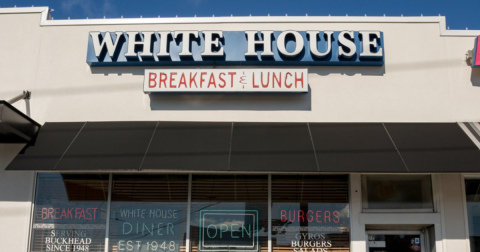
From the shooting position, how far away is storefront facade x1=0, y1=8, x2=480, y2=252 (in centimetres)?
881

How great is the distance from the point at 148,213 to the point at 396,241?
454 cm

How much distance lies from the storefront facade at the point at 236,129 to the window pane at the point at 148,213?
0.03m

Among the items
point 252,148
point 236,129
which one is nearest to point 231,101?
point 236,129

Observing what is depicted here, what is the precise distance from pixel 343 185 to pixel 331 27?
3.04 metres

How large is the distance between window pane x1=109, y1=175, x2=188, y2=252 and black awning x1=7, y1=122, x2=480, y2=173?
937mm

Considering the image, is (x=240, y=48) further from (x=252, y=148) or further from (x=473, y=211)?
(x=473, y=211)

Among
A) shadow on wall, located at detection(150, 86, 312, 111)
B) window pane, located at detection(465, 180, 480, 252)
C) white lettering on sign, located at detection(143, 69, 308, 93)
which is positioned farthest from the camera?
shadow on wall, located at detection(150, 86, 312, 111)

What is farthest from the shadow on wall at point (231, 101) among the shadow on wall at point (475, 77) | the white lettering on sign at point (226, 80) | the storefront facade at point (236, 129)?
the shadow on wall at point (475, 77)

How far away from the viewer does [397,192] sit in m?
9.21

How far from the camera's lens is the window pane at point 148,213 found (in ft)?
29.7

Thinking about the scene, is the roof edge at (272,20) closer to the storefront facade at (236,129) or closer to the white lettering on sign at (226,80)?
the storefront facade at (236,129)

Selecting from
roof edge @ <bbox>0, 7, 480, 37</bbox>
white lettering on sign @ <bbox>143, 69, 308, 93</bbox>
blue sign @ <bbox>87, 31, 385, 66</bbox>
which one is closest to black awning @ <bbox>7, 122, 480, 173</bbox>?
white lettering on sign @ <bbox>143, 69, 308, 93</bbox>

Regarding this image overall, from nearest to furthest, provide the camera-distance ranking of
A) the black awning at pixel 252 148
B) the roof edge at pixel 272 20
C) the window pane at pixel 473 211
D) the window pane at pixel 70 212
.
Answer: the black awning at pixel 252 148, the window pane at pixel 473 211, the window pane at pixel 70 212, the roof edge at pixel 272 20

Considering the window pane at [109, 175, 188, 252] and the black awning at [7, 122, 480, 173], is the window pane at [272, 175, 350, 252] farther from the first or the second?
the window pane at [109, 175, 188, 252]
